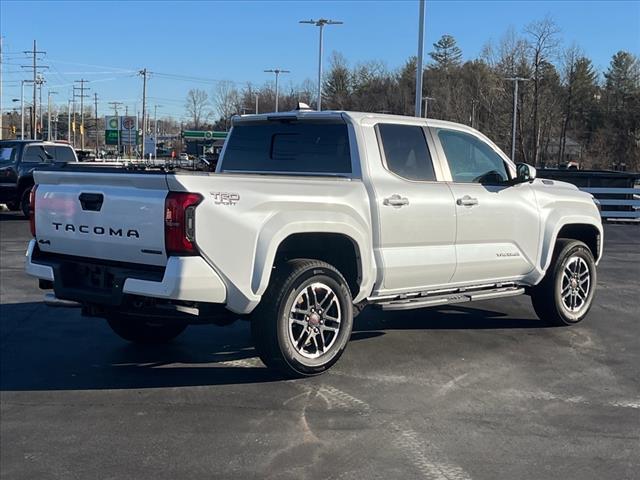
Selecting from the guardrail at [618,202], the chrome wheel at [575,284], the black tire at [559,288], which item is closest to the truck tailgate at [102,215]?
the black tire at [559,288]

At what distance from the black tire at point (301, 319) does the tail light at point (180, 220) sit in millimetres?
852

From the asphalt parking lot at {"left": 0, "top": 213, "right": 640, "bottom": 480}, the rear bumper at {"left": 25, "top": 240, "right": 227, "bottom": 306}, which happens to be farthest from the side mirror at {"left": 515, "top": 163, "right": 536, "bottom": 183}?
the rear bumper at {"left": 25, "top": 240, "right": 227, "bottom": 306}

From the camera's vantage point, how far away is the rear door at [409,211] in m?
6.05

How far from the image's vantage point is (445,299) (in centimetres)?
661

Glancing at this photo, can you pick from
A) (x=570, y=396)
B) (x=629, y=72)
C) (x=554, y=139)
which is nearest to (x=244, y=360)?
(x=570, y=396)

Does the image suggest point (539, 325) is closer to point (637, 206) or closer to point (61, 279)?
point (61, 279)

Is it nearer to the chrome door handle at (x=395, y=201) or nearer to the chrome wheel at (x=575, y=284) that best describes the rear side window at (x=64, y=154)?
the chrome wheel at (x=575, y=284)

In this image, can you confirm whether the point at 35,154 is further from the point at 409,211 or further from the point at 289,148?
the point at 409,211

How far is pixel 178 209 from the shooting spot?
4734 mm

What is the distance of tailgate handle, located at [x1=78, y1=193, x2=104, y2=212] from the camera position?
5133 mm

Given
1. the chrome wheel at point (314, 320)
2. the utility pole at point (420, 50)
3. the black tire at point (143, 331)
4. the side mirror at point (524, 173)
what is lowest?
the black tire at point (143, 331)

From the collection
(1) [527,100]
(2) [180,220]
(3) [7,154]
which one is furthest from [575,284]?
(1) [527,100]

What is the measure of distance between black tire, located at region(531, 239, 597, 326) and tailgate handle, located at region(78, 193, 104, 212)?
4.61 meters

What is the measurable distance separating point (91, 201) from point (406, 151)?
2.79 metres
